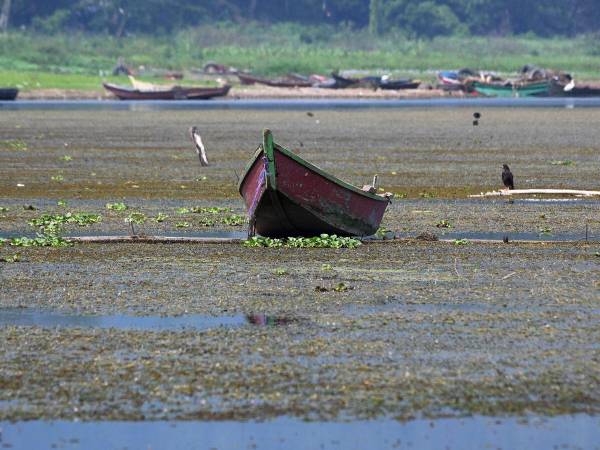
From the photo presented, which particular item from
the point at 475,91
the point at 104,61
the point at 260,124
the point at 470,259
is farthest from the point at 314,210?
the point at 104,61

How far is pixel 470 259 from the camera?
18.7 meters

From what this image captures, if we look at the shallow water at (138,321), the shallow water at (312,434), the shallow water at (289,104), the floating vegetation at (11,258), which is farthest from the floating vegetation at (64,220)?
the shallow water at (289,104)

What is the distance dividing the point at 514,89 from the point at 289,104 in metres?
20.2

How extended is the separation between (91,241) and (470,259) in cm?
530

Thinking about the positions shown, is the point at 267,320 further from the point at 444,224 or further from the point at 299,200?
the point at 444,224

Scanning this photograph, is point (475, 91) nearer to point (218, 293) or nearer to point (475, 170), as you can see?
point (475, 170)

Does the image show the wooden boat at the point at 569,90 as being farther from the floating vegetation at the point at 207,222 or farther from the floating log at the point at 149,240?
the floating log at the point at 149,240

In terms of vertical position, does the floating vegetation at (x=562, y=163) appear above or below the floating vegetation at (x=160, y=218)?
below

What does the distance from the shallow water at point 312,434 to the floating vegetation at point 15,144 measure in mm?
30803

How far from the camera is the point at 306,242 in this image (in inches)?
800

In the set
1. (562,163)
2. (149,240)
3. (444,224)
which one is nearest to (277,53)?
(562,163)

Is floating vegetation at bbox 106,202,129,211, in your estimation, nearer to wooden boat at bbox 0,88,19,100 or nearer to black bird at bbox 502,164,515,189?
black bird at bbox 502,164,515,189

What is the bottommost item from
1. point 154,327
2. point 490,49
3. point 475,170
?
point 490,49

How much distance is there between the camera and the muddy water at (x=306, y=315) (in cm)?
1126
